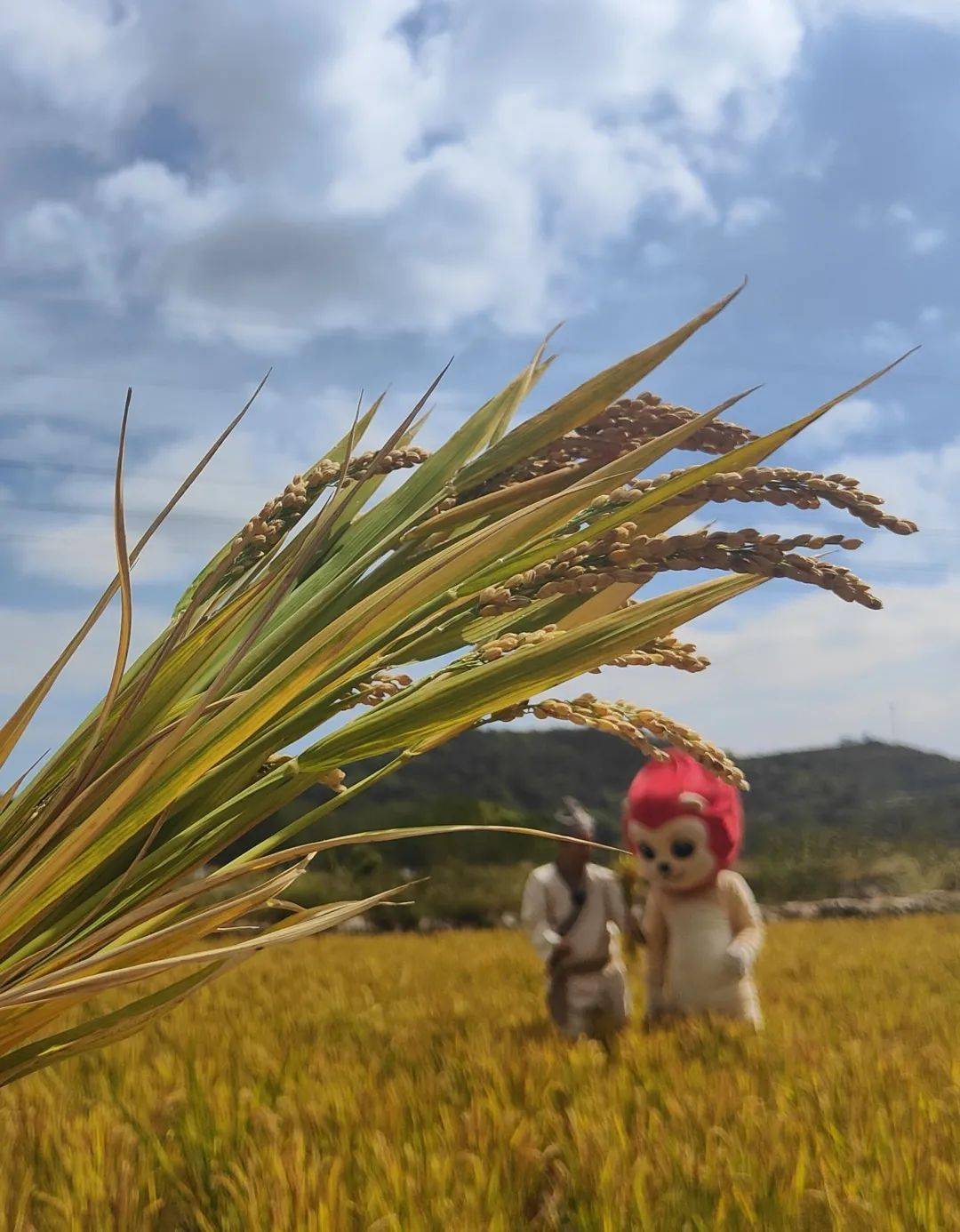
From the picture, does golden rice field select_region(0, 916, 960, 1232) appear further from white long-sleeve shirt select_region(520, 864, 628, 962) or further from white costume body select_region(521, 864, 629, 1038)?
white long-sleeve shirt select_region(520, 864, 628, 962)

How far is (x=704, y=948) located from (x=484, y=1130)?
2201 millimetres

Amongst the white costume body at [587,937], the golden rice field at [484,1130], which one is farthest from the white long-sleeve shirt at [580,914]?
the golden rice field at [484,1130]

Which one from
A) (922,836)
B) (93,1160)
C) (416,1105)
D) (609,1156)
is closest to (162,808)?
(609,1156)

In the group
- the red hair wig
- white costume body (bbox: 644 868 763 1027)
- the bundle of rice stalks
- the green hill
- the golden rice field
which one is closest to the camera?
the bundle of rice stalks

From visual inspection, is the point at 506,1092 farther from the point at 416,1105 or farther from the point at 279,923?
the point at 279,923

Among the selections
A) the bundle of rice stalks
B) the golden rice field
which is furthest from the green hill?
the bundle of rice stalks

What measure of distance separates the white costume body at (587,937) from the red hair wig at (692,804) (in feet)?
0.97

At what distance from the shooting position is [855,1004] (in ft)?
17.9

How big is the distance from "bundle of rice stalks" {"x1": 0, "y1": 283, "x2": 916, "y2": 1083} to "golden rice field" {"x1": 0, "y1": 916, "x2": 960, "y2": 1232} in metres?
1.05

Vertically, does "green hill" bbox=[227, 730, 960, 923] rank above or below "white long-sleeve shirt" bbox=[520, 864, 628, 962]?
above

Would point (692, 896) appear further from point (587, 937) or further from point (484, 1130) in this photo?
point (484, 1130)

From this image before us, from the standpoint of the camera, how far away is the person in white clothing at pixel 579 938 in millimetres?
4480

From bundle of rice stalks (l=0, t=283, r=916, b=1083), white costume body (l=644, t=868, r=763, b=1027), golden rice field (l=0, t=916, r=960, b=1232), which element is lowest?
golden rice field (l=0, t=916, r=960, b=1232)

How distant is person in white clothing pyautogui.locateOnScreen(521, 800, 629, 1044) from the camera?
4480 mm
